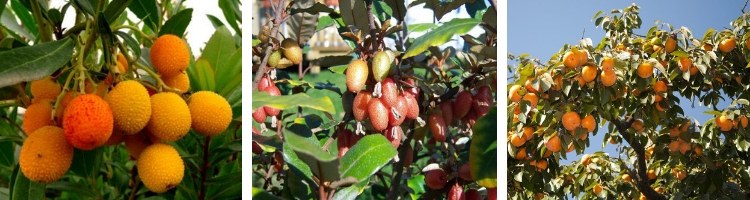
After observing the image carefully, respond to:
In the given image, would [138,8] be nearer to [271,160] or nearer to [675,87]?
[271,160]

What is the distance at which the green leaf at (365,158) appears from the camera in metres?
0.77

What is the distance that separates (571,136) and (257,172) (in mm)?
752

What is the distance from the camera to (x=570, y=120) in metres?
1.45

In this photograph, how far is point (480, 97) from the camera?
931 millimetres

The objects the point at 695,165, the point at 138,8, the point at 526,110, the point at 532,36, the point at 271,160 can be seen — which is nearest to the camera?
the point at 138,8

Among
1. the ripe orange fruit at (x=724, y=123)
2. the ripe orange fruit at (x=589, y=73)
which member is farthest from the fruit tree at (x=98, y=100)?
the ripe orange fruit at (x=724, y=123)

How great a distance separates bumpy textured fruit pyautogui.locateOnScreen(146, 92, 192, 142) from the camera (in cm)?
55

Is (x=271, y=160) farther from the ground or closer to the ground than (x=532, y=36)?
closer to the ground

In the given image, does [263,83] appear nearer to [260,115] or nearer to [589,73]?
[260,115]

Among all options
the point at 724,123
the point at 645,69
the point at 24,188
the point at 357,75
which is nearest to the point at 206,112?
the point at 24,188

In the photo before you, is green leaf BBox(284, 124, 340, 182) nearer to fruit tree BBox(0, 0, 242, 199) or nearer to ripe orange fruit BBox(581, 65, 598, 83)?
fruit tree BBox(0, 0, 242, 199)

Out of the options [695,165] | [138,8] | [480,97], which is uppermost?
[138,8]

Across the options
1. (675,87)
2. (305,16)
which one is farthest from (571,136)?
(305,16)

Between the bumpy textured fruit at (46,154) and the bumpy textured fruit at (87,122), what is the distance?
0.04ft
